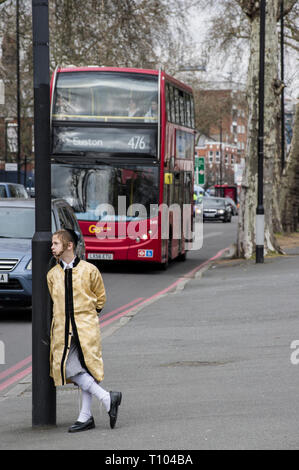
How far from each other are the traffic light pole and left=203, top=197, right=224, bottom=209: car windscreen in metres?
51.8

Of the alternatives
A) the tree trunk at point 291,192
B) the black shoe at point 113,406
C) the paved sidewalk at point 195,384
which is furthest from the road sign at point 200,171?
the black shoe at point 113,406

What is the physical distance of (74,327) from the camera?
250 inches

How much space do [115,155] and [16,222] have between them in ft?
21.5

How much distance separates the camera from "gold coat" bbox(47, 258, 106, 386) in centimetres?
636

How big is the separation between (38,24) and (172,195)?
1529 centimetres

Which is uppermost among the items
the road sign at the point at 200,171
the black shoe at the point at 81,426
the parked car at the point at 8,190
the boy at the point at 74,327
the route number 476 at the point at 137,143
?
the route number 476 at the point at 137,143

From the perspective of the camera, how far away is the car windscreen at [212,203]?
191ft

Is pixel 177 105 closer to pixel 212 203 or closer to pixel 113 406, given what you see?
pixel 113 406

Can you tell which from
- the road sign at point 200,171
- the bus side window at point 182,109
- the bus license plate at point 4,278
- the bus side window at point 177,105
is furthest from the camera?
the road sign at point 200,171

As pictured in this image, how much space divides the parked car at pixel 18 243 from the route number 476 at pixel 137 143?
5.42 m

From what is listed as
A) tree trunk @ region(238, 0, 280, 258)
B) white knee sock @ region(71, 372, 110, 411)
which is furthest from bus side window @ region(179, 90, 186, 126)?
white knee sock @ region(71, 372, 110, 411)

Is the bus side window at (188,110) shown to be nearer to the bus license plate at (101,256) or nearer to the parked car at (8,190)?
the bus license plate at (101,256)

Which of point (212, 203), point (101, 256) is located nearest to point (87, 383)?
point (101, 256)
